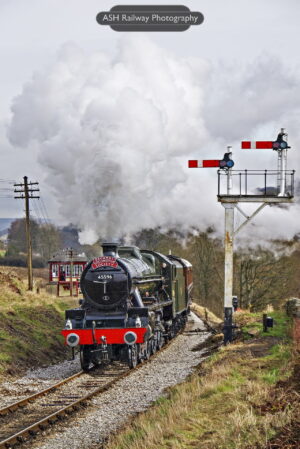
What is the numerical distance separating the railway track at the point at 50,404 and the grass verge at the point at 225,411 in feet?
5.50

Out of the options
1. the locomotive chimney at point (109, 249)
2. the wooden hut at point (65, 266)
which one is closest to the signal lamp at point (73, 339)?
the locomotive chimney at point (109, 249)

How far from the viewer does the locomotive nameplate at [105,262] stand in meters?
15.4

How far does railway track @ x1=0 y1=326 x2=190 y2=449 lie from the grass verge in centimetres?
168

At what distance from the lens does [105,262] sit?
1541cm

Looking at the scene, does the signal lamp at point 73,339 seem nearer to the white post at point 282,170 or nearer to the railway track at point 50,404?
the railway track at point 50,404

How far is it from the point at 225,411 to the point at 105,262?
6.86 meters

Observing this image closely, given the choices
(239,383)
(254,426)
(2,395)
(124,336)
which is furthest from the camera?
(124,336)

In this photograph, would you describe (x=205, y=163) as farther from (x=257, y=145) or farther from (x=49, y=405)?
(x=49, y=405)

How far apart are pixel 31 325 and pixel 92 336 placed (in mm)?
7199

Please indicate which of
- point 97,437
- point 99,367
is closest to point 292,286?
point 99,367

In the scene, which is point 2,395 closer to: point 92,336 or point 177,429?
point 92,336

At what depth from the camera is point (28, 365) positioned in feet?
56.3

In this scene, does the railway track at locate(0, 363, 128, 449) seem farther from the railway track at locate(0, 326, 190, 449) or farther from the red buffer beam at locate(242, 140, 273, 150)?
the red buffer beam at locate(242, 140, 273, 150)

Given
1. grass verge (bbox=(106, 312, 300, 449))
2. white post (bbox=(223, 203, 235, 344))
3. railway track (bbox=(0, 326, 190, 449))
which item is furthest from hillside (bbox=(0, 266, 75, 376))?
grass verge (bbox=(106, 312, 300, 449))
